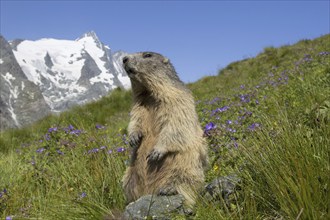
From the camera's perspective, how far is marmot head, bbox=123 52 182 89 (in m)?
4.36

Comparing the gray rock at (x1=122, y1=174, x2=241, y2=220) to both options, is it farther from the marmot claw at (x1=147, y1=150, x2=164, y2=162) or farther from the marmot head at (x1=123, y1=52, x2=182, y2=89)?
the marmot head at (x1=123, y1=52, x2=182, y2=89)

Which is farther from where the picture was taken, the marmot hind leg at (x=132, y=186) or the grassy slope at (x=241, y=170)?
the marmot hind leg at (x=132, y=186)

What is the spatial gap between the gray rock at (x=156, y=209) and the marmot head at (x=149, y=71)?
1.42 meters

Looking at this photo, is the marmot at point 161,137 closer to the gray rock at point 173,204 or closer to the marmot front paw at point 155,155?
the marmot front paw at point 155,155

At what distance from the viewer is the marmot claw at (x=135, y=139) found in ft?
13.4

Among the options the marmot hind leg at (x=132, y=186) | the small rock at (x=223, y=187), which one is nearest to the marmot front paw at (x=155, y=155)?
the marmot hind leg at (x=132, y=186)

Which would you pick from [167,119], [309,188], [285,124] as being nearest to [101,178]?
[167,119]

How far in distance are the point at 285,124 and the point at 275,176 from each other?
0.54 m

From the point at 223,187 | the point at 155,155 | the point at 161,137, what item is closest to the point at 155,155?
the point at 155,155

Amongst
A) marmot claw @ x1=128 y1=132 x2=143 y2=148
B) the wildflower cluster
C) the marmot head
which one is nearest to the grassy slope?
→ the wildflower cluster

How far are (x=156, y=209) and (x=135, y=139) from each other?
104cm

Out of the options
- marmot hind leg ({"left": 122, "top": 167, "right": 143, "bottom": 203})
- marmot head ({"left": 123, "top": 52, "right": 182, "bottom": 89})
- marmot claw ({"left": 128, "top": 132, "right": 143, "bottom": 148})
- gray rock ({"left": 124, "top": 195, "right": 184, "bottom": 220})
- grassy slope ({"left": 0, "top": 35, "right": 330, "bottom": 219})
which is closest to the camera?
grassy slope ({"left": 0, "top": 35, "right": 330, "bottom": 219})

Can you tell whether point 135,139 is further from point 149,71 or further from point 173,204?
point 173,204

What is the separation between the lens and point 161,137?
153 inches
